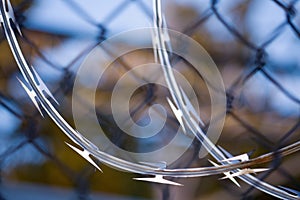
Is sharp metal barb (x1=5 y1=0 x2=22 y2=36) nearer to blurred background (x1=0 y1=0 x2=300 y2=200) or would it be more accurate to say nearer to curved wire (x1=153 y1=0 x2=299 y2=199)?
blurred background (x1=0 y1=0 x2=300 y2=200)

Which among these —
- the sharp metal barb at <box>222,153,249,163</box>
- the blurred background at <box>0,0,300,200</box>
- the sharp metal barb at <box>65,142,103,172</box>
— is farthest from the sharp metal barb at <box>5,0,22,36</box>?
the sharp metal barb at <box>222,153,249,163</box>

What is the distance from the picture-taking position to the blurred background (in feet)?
2.50

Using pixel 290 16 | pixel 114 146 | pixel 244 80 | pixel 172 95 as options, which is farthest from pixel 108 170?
pixel 290 16

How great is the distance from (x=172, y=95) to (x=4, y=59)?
28 centimetres

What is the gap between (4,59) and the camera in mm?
792

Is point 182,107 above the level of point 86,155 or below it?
above

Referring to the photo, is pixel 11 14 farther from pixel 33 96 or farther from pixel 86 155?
pixel 86 155

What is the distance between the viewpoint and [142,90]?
0.77 m

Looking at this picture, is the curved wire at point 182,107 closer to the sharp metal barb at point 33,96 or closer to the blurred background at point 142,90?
the blurred background at point 142,90

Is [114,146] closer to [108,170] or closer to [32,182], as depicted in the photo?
[108,170]

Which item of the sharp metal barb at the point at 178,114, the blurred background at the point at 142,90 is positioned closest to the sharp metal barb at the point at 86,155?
the blurred background at the point at 142,90

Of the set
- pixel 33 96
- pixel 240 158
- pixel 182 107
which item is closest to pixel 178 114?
pixel 182 107

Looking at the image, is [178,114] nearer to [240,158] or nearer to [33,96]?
[240,158]

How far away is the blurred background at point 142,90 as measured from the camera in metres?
0.76
